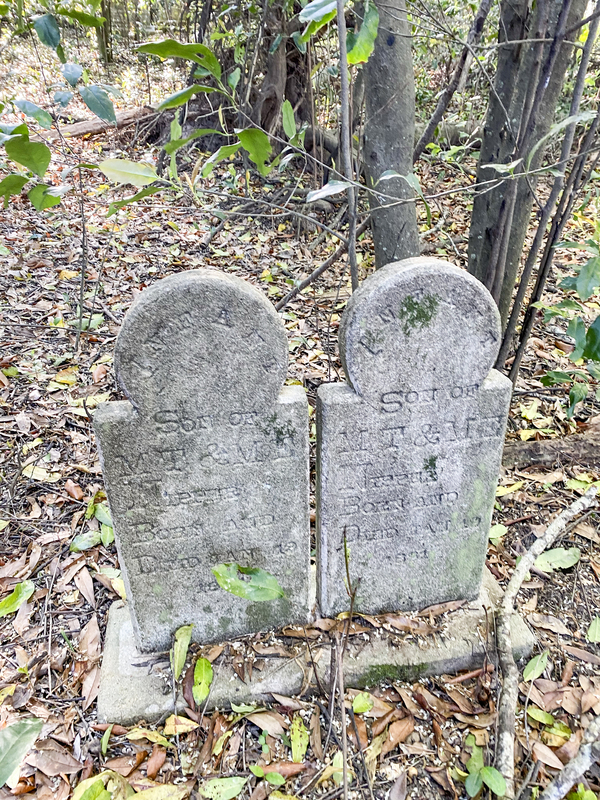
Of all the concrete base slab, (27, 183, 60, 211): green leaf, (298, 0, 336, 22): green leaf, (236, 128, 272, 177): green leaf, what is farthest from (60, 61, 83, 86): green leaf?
the concrete base slab

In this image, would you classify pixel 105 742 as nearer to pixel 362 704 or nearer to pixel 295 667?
pixel 295 667

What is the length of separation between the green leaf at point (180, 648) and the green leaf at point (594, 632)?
155 centimetres

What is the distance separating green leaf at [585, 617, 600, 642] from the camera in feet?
6.86

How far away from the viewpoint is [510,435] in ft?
9.93

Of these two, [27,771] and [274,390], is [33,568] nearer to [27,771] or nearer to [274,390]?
[27,771]

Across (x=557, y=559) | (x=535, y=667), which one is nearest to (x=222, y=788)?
(x=535, y=667)

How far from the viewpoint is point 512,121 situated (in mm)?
2791

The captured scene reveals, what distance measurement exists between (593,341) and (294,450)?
4.00 feet

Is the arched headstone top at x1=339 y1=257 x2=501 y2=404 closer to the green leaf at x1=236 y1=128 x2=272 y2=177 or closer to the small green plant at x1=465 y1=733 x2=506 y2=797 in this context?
the green leaf at x1=236 y1=128 x2=272 y2=177

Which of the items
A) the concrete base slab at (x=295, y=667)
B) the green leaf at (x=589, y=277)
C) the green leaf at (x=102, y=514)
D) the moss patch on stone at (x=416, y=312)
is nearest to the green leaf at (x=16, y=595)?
the concrete base slab at (x=295, y=667)

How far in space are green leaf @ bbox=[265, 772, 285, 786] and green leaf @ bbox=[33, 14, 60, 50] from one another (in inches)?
95.4

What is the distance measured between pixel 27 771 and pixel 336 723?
1036 millimetres

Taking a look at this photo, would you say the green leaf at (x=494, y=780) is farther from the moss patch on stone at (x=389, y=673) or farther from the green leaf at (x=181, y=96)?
the green leaf at (x=181, y=96)

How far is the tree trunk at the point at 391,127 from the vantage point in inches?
116
